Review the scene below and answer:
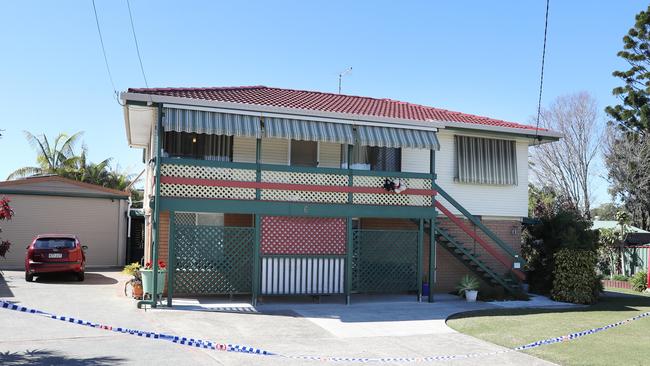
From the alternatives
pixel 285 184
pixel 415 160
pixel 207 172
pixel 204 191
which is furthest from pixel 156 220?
pixel 415 160

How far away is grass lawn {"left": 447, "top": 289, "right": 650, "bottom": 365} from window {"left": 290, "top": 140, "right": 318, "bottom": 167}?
567cm

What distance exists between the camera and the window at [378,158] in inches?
645

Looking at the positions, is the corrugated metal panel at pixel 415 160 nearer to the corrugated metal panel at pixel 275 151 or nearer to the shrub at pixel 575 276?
the corrugated metal panel at pixel 275 151

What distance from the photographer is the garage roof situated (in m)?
21.4

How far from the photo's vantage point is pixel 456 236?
1691 centimetres

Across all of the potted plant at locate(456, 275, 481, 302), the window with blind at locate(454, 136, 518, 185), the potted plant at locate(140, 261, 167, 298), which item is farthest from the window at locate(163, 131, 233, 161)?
the potted plant at locate(456, 275, 481, 302)

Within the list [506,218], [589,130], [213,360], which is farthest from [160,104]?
[589,130]

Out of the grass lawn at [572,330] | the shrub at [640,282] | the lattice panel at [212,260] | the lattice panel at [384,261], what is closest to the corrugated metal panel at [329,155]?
the lattice panel at [384,261]

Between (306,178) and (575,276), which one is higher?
(306,178)

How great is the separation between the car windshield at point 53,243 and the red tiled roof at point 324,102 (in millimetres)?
5978

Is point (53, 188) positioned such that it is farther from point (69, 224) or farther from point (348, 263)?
point (348, 263)

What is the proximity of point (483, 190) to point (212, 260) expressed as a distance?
8.25 m

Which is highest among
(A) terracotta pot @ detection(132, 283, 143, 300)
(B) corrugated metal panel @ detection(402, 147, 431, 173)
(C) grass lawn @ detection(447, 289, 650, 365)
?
(B) corrugated metal panel @ detection(402, 147, 431, 173)

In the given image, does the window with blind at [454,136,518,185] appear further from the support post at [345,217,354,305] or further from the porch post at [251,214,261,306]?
the porch post at [251,214,261,306]
